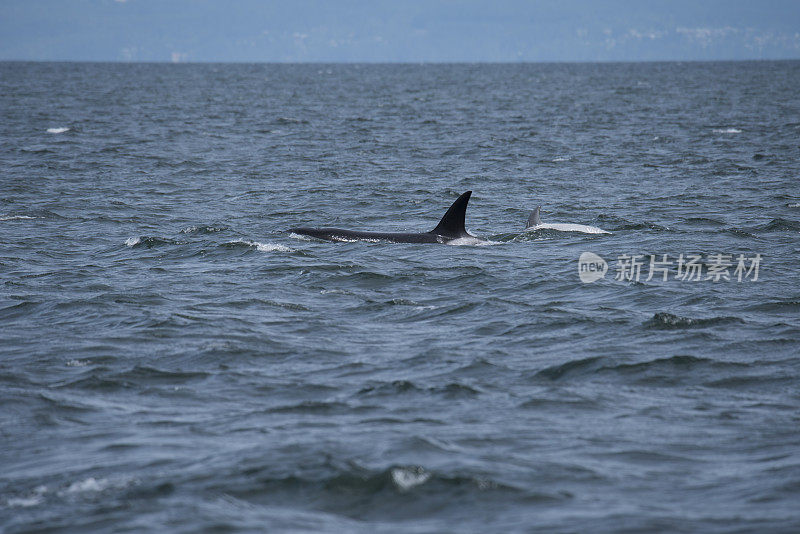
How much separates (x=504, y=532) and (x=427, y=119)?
184 feet

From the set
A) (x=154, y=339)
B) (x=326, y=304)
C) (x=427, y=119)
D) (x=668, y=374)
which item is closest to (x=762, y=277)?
(x=668, y=374)

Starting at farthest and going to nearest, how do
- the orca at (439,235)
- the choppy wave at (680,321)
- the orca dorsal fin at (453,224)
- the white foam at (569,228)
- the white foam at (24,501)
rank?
the white foam at (569,228)
the orca at (439,235)
the orca dorsal fin at (453,224)
the choppy wave at (680,321)
the white foam at (24,501)

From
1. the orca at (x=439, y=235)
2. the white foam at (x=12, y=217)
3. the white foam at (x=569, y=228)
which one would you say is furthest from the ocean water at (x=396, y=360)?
the orca at (x=439, y=235)

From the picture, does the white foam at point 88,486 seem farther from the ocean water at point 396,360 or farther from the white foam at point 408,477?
the white foam at point 408,477

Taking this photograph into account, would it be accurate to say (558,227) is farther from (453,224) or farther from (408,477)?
(408,477)

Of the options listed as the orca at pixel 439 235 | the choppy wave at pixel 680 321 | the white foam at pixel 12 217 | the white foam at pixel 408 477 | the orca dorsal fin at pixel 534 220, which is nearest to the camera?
the white foam at pixel 408 477

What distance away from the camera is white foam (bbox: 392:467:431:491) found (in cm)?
934

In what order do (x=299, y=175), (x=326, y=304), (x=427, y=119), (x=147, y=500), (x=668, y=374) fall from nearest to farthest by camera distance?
(x=147, y=500), (x=668, y=374), (x=326, y=304), (x=299, y=175), (x=427, y=119)

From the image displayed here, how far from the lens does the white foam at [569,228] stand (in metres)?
23.3

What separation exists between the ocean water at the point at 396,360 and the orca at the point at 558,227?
47 centimetres

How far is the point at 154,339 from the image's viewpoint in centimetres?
1436

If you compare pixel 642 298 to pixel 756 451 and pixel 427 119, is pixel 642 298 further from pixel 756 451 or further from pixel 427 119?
pixel 427 119

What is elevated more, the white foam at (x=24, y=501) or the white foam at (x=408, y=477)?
the white foam at (x=408, y=477)

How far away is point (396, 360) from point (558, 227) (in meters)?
11.1
